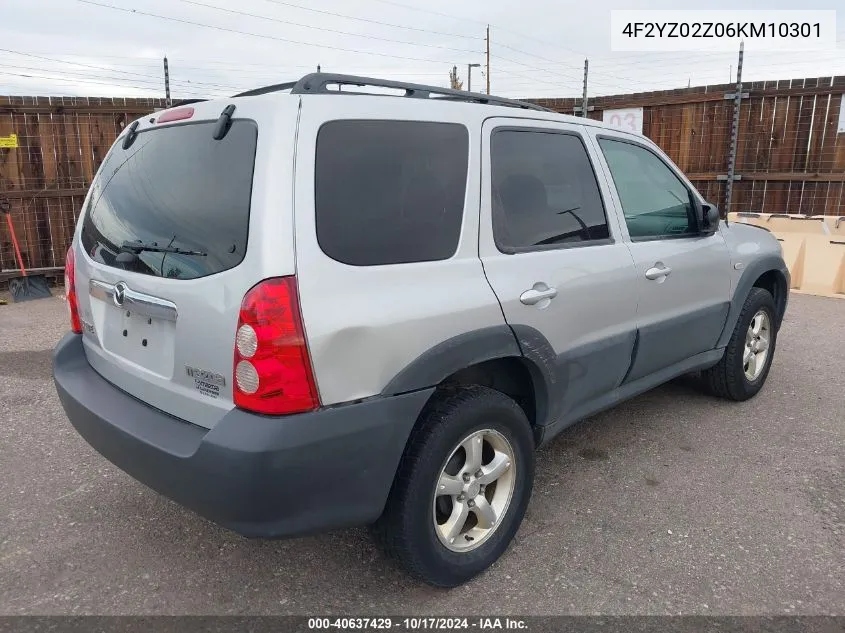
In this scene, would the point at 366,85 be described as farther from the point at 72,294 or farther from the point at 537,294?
the point at 72,294

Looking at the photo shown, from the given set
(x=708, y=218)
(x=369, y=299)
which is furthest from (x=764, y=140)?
(x=369, y=299)

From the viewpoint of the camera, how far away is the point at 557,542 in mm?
2869

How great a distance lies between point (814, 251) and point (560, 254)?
23.2 feet

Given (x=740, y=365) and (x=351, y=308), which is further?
(x=740, y=365)

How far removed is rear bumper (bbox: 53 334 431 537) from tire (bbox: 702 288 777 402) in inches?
112

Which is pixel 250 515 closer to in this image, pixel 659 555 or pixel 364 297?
pixel 364 297

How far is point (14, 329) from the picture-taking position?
21.7 feet

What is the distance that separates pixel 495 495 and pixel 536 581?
365 millimetres

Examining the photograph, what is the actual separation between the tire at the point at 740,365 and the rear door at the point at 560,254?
Answer: 1.39m

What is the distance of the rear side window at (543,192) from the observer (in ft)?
8.85

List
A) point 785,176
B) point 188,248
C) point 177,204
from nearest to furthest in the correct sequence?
1. point 188,248
2. point 177,204
3. point 785,176

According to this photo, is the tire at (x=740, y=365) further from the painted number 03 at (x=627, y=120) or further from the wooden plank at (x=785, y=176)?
the painted number 03 at (x=627, y=120)

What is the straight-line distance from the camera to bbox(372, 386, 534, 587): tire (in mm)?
2303

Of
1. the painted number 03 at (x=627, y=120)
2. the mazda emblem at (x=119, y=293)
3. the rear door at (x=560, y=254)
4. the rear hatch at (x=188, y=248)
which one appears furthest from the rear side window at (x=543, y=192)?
the painted number 03 at (x=627, y=120)
